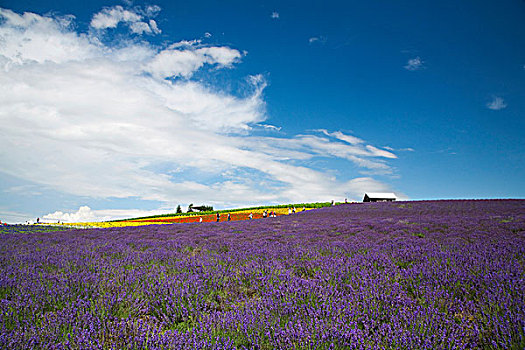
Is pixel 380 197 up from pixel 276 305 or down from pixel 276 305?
up

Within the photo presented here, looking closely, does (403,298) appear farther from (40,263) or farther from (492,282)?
(40,263)

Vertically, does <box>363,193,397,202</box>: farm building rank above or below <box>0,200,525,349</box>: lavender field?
above

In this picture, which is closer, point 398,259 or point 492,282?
point 492,282

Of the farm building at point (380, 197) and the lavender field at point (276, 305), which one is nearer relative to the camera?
the lavender field at point (276, 305)

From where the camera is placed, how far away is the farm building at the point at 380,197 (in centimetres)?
4416

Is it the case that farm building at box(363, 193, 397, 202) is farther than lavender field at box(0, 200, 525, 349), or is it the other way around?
farm building at box(363, 193, 397, 202)

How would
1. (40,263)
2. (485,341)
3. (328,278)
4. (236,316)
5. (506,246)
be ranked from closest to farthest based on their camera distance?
(485,341) → (236,316) → (328,278) → (40,263) → (506,246)

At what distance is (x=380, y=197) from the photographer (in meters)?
44.7

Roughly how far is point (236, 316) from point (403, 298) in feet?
4.47

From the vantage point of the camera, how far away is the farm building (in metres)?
44.2

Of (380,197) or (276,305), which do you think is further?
(380,197)

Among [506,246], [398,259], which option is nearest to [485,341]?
[398,259]

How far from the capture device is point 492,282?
2.61 meters

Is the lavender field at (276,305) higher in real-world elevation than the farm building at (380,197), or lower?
lower
